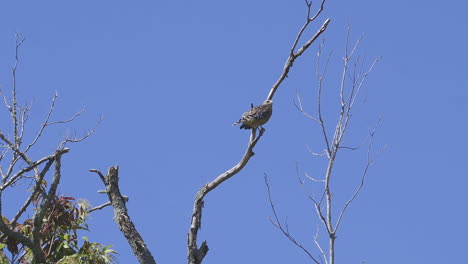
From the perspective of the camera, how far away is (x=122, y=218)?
8.16 metres

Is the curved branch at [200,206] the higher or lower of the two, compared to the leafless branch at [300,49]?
lower

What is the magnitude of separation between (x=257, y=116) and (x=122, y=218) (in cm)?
261

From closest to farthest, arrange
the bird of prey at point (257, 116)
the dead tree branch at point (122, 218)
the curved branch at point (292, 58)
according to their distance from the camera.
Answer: the dead tree branch at point (122, 218), the curved branch at point (292, 58), the bird of prey at point (257, 116)

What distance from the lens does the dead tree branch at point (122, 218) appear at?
8016 millimetres

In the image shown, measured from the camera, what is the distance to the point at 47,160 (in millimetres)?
7961

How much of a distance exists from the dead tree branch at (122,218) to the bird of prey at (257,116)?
88.7 inches

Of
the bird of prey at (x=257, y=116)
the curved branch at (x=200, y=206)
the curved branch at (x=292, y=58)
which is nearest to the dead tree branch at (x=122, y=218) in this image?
the curved branch at (x=200, y=206)

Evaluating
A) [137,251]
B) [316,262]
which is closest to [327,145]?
[316,262]

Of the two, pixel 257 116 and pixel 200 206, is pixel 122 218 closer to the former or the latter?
pixel 200 206

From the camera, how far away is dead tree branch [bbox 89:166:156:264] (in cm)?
802

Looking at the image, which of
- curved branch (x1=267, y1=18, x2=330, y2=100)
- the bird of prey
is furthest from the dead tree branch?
the bird of prey

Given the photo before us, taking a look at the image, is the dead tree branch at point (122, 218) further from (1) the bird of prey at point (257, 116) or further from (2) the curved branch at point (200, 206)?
(1) the bird of prey at point (257, 116)

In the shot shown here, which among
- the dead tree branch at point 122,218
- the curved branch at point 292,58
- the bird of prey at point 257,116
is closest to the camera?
the dead tree branch at point 122,218

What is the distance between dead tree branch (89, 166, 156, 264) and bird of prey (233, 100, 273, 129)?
225 centimetres
